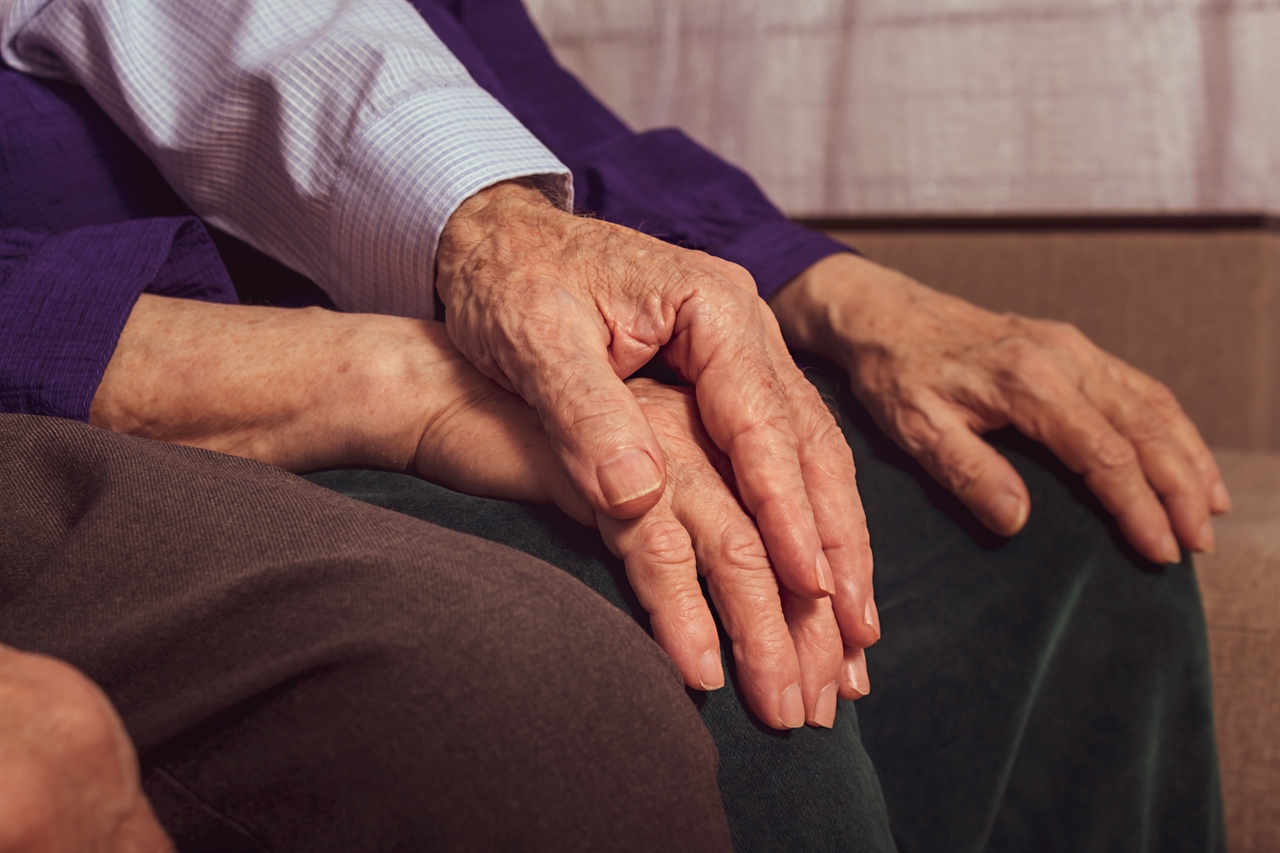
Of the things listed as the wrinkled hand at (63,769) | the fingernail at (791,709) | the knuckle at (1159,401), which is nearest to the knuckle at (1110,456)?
the knuckle at (1159,401)

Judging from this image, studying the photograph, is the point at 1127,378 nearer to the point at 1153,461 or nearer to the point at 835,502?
the point at 1153,461

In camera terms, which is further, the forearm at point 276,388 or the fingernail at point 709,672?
the forearm at point 276,388

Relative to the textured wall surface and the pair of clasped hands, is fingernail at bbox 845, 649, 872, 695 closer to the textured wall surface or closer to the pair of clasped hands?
the pair of clasped hands

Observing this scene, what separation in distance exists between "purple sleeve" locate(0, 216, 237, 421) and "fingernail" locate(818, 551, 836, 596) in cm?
42

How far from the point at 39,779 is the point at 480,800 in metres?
0.13

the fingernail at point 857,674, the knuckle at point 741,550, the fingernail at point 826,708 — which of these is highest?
the knuckle at point 741,550

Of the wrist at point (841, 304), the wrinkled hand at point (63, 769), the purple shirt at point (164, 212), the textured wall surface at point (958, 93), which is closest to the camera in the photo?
the wrinkled hand at point (63, 769)

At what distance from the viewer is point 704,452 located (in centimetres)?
47

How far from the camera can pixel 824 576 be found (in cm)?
42

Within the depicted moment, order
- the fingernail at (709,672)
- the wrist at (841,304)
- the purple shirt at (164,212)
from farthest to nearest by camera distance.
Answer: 1. the wrist at (841,304)
2. the purple shirt at (164,212)
3. the fingernail at (709,672)

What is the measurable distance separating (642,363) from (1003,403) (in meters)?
0.32

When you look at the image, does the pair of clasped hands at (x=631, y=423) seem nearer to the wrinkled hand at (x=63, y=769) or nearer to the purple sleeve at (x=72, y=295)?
the purple sleeve at (x=72, y=295)

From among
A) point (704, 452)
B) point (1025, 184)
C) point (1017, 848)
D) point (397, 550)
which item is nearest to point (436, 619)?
point (397, 550)

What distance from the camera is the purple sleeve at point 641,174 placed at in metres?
0.74
